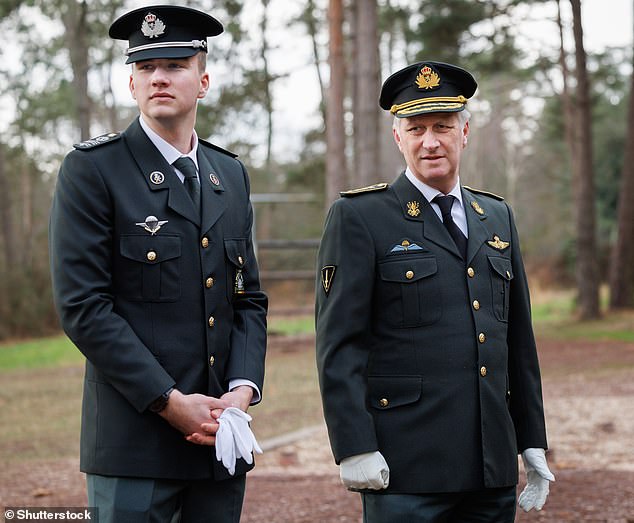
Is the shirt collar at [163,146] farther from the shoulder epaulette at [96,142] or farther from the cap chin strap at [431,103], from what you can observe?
the cap chin strap at [431,103]

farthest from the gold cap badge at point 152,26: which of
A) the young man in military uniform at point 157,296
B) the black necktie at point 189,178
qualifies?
the black necktie at point 189,178

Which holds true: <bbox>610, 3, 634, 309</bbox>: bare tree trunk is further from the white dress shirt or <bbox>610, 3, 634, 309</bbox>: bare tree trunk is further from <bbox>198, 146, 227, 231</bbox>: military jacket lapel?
<bbox>198, 146, 227, 231</bbox>: military jacket lapel

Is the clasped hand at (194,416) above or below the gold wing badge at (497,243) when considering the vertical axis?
below

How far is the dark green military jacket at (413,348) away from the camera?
3.19 m

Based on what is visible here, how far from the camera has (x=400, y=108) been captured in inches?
136

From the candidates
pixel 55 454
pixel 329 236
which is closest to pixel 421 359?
pixel 329 236

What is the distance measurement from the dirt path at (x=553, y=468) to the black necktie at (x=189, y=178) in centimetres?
319

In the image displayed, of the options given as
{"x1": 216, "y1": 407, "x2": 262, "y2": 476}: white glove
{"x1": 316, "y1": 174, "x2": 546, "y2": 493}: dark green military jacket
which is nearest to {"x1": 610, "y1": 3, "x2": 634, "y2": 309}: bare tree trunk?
{"x1": 316, "y1": 174, "x2": 546, "y2": 493}: dark green military jacket

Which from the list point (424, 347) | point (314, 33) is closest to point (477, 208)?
point (424, 347)

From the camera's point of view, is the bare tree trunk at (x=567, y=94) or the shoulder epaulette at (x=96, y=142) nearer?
the shoulder epaulette at (x=96, y=142)

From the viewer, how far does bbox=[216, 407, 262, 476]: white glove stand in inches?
115

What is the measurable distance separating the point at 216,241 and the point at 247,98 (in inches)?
931

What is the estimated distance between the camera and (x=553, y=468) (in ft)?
24.1

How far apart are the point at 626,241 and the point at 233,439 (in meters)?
18.9
